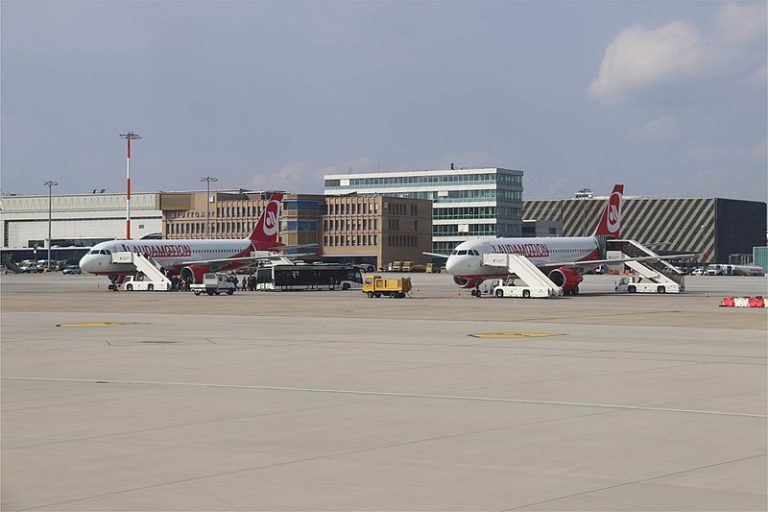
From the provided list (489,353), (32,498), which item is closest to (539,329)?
(489,353)

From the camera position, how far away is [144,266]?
100m

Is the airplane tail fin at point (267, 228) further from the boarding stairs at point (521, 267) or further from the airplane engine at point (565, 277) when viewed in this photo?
the airplane engine at point (565, 277)

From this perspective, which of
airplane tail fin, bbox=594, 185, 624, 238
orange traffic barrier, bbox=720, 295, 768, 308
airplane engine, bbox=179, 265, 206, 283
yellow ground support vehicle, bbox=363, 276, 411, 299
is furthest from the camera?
airplane tail fin, bbox=594, 185, 624, 238

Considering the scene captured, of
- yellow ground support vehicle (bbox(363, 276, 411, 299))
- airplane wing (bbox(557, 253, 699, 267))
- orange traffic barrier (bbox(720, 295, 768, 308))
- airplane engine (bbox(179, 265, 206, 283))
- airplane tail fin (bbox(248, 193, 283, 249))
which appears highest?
airplane tail fin (bbox(248, 193, 283, 249))

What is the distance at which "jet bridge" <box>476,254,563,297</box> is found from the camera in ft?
269

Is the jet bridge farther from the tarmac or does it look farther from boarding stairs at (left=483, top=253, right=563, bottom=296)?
the tarmac

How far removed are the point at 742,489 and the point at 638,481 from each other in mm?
1283

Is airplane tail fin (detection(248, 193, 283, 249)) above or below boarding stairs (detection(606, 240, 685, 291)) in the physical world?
above

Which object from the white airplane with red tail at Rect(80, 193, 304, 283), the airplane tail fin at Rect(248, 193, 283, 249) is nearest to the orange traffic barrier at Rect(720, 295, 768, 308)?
the white airplane with red tail at Rect(80, 193, 304, 283)

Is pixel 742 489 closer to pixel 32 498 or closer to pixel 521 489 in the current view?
pixel 521 489

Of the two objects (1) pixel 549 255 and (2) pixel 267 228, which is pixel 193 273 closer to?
(2) pixel 267 228

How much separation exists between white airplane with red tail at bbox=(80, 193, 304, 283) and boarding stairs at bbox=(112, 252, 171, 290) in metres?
0.58

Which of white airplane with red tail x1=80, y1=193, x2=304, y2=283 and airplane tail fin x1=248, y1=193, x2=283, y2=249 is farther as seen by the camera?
airplane tail fin x1=248, y1=193, x2=283, y2=249

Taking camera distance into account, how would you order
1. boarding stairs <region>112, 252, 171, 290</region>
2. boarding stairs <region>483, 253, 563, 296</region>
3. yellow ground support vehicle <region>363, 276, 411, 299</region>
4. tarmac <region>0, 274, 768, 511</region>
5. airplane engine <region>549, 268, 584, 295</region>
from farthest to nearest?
1. boarding stairs <region>112, 252, 171, 290</region>
2. airplane engine <region>549, 268, 584, 295</region>
3. yellow ground support vehicle <region>363, 276, 411, 299</region>
4. boarding stairs <region>483, 253, 563, 296</region>
5. tarmac <region>0, 274, 768, 511</region>
